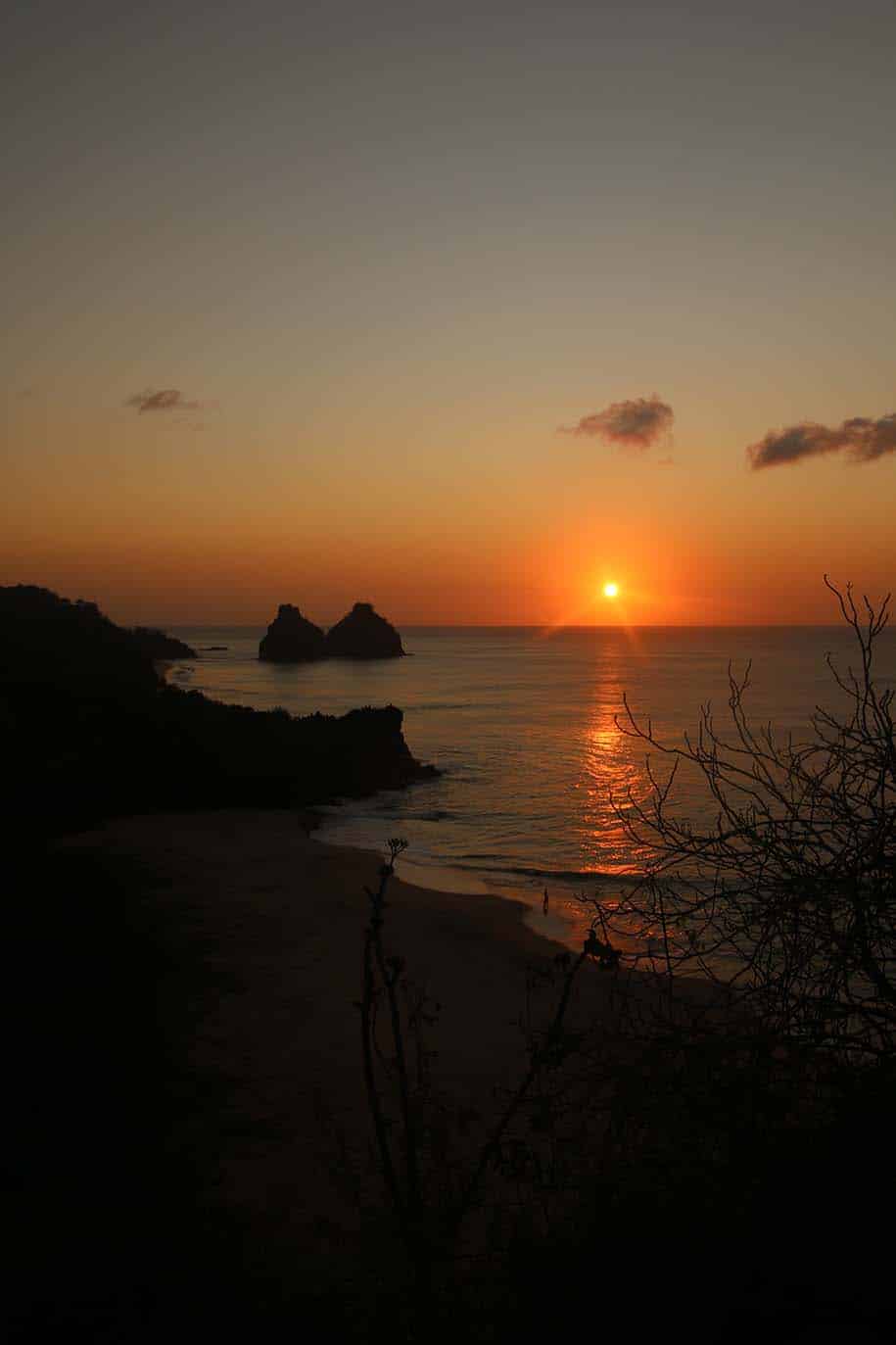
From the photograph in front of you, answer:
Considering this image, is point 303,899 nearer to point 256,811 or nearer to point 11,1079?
point 11,1079

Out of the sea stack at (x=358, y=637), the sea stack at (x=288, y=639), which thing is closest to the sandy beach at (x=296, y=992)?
the sea stack at (x=288, y=639)

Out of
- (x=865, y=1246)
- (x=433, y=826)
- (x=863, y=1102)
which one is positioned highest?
(x=863, y=1102)

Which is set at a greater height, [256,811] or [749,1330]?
[749,1330]

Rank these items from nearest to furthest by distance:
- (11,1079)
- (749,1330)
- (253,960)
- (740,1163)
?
(749,1330) < (740,1163) < (11,1079) < (253,960)

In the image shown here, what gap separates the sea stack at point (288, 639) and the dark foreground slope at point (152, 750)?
11490 cm

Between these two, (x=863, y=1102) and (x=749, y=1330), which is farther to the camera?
(x=863, y=1102)

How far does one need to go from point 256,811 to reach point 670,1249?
2385cm

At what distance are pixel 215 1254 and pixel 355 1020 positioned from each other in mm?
4643

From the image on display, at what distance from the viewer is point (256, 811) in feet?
92.0

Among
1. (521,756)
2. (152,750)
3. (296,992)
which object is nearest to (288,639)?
(521,756)

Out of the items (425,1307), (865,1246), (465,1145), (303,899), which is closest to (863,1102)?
(865,1246)

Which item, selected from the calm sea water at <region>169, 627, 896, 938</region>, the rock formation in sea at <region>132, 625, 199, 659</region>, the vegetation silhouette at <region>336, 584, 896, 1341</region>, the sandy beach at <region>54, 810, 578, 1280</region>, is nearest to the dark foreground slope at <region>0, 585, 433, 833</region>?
the calm sea water at <region>169, 627, 896, 938</region>

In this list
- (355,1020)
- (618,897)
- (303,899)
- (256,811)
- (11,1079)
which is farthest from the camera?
(256,811)

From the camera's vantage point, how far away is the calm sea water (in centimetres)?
2373
